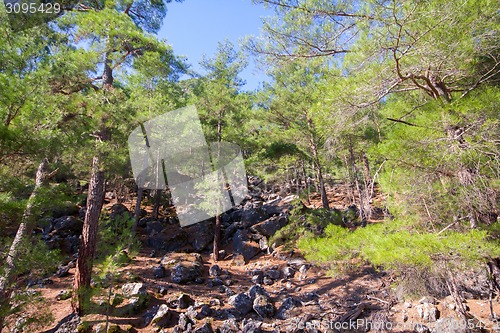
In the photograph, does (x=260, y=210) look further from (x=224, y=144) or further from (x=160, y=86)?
(x=160, y=86)

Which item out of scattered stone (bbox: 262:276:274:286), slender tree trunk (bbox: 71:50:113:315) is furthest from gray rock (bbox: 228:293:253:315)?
slender tree trunk (bbox: 71:50:113:315)

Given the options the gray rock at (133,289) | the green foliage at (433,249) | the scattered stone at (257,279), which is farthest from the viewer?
the scattered stone at (257,279)

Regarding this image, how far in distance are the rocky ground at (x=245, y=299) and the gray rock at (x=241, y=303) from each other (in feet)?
0.10

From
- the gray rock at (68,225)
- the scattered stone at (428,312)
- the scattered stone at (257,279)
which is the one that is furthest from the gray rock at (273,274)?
the gray rock at (68,225)

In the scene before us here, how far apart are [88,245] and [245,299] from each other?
4.62 m

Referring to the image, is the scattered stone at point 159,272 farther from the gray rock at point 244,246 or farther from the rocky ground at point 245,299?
the gray rock at point 244,246

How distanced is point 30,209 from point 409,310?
8321mm

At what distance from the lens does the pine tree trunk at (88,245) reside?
6465mm

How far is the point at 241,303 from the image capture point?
7332mm

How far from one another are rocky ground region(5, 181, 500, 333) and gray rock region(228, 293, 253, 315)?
3cm

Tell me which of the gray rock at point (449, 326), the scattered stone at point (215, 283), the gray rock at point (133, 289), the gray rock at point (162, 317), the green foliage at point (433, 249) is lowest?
the gray rock at point (449, 326)

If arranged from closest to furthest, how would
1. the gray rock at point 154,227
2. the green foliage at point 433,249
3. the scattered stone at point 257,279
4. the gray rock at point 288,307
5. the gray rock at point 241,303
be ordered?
the green foliage at point 433,249 → the gray rock at point 288,307 → the gray rock at point 241,303 → the scattered stone at point 257,279 → the gray rock at point 154,227

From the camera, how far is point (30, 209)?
4371 millimetres

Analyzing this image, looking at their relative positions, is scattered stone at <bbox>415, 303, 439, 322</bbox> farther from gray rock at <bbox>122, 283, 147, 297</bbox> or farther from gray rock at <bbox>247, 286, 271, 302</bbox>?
gray rock at <bbox>122, 283, 147, 297</bbox>
